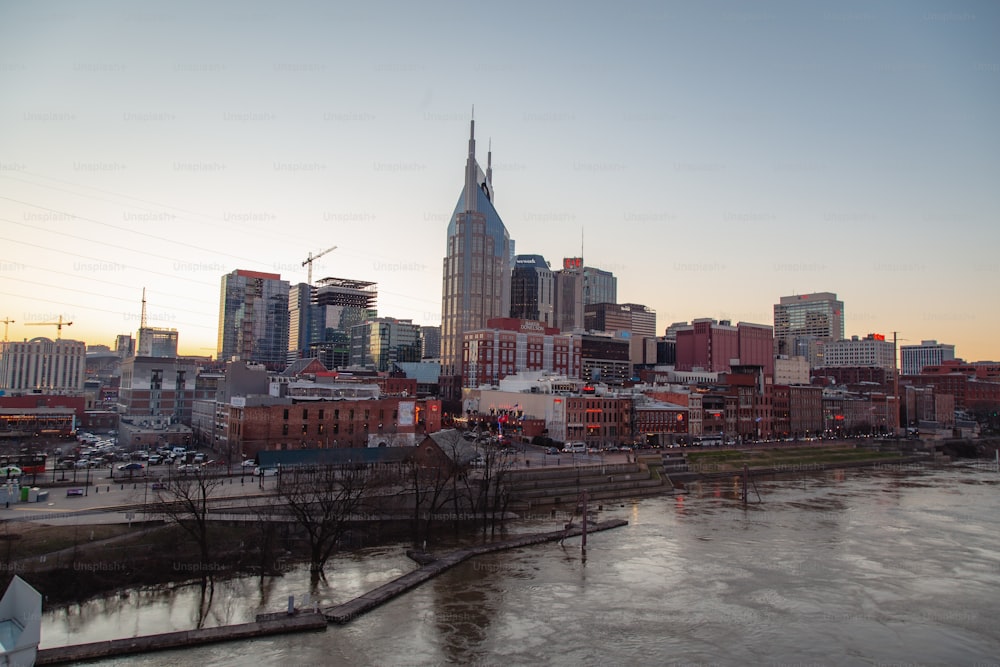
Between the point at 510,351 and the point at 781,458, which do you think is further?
the point at 510,351

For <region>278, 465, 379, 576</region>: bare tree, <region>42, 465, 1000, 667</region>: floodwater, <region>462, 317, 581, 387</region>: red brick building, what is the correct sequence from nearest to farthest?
1. <region>42, 465, 1000, 667</region>: floodwater
2. <region>278, 465, 379, 576</region>: bare tree
3. <region>462, 317, 581, 387</region>: red brick building

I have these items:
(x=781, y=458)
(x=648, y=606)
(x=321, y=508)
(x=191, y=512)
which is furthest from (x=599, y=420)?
(x=191, y=512)

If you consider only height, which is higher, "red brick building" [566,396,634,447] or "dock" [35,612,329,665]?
"red brick building" [566,396,634,447]

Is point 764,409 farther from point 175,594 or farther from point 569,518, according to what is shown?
point 175,594

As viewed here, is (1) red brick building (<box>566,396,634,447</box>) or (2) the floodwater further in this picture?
(1) red brick building (<box>566,396,634,447</box>)

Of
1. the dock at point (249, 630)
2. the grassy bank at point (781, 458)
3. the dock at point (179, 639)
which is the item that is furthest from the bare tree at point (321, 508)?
the grassy bank at point (781, 458)

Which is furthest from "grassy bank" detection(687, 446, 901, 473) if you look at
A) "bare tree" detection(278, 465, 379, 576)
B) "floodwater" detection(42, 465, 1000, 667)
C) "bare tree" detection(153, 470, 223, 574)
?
"bare tree" detection(153, 470, 223, 574)

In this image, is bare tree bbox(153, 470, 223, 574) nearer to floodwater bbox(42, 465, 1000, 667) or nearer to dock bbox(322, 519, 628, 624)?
floodwater bbox(42, 465, 1000, 667)

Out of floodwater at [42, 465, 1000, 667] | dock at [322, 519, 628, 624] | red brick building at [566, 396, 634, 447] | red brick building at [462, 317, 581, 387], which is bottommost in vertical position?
floodwater at [42, 465, 1000, 667]

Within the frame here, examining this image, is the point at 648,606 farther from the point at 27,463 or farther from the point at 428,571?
the point at 27,463
